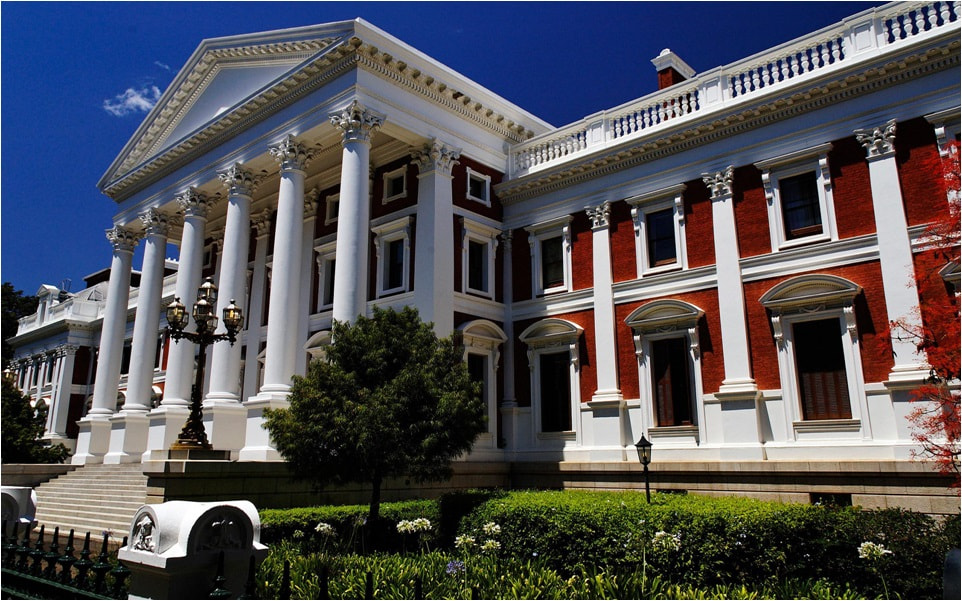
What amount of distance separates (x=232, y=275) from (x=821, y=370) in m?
18.7

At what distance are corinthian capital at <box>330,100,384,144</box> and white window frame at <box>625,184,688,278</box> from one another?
28.3 ft

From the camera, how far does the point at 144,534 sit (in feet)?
21.2

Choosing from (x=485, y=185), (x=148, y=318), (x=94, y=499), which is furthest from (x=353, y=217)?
(x=148, y=318)

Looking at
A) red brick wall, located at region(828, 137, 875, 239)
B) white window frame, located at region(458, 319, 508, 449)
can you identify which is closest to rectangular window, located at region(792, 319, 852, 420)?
red brick wall, located at region(828, 137, 875, 239)

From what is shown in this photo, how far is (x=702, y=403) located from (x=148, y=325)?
68.9ft

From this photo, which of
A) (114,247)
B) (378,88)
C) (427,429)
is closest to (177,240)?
(114,247)

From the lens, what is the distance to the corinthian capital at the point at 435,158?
79.5 feet

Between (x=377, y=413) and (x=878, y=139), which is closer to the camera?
(x=377, y=413)

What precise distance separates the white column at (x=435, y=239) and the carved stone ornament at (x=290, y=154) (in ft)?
12.3

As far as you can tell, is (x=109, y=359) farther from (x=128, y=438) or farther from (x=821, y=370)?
(x=821, y=370)

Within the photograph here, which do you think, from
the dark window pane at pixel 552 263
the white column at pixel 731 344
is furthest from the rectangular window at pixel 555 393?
the white column at pixel 731 344

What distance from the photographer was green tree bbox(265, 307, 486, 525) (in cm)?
Answer: 1522

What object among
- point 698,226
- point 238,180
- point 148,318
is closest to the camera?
point 698,226

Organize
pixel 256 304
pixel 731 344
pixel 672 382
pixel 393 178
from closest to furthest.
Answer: pixel 731 344 < pixel 672 382 < pixel 393 178 < pixel 256 304
